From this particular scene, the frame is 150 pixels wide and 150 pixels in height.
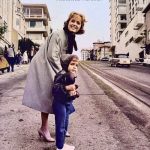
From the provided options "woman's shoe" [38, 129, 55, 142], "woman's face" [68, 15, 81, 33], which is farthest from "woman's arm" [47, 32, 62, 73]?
"woman's shoe" [38, 129, 55, 142]

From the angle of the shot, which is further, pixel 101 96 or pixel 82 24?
pixel 101 96

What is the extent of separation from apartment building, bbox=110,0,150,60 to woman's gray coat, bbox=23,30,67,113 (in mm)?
71228

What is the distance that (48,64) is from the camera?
4598 millimetres

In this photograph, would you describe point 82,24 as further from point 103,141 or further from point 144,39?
point 144,39

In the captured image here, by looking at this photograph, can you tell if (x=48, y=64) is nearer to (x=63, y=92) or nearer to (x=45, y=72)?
Result: (x=45, y=72)

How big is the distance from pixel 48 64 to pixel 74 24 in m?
0.57

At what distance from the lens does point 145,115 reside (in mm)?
6738

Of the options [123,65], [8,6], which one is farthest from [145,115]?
[8,6]

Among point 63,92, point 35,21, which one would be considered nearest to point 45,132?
point 63,92

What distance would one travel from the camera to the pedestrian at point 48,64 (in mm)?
4555

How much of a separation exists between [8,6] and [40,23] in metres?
44.1

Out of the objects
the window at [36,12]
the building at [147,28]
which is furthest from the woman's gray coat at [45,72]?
the window at [36,12]

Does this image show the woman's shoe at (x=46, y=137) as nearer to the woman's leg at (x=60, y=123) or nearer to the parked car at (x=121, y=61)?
the woman's leg at (x=60, y=123)

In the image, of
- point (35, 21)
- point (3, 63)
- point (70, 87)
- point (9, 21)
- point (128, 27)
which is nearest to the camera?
point (70, 87)
